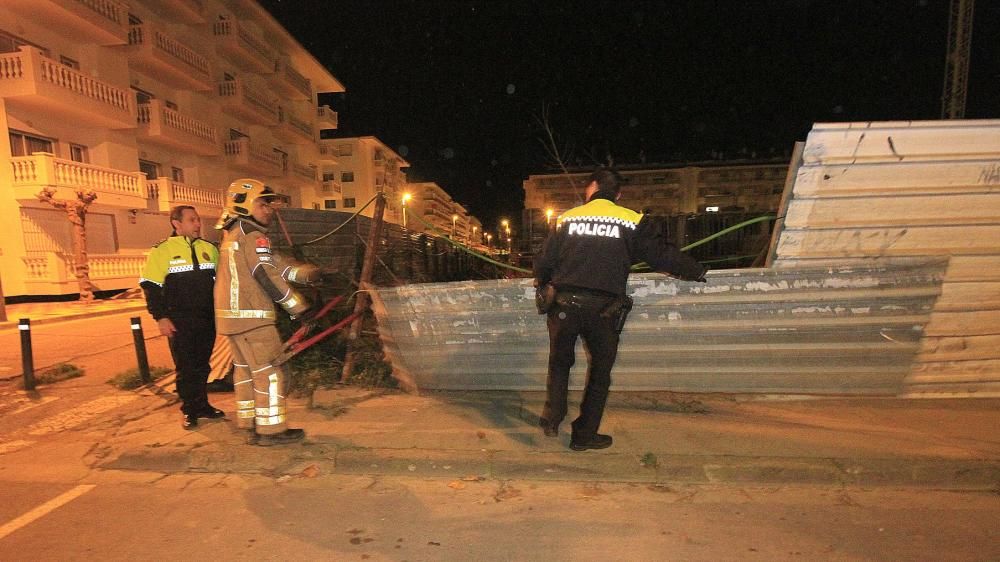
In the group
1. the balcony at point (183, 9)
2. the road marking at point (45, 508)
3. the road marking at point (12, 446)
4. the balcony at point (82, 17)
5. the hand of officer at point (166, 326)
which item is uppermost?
the balcony at point (183, 9)

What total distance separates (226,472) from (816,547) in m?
3.77

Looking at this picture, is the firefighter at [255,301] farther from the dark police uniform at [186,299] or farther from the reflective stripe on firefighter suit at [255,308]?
the dark police uniform at [186,299]

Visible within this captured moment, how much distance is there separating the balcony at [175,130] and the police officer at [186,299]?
64.9ft

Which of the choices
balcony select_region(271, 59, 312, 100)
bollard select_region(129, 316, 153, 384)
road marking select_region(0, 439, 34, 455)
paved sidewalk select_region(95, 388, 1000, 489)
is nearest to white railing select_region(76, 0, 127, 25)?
balcony select_region(271, 59, 312, 100)

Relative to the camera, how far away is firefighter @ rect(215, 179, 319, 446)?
149 inches

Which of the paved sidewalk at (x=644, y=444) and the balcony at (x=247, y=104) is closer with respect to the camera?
the paved sidewalk at (x=644, y=444)

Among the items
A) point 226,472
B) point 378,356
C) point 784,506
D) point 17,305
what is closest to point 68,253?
point 17,305

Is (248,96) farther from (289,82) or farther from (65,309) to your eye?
(65,309)

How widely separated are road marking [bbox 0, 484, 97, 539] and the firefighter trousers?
1.11 metres

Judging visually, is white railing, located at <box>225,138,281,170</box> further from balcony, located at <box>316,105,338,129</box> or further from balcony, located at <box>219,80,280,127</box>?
balcony, located at <box>316,105,338,129</box>

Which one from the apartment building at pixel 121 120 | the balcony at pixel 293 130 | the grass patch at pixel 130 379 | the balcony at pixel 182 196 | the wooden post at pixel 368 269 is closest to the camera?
the wooden post at pixel 368 269

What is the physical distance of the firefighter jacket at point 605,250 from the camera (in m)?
3.51

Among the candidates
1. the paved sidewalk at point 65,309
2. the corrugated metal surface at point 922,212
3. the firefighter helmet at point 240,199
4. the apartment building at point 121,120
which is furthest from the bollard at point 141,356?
the apartment building at point 121,120

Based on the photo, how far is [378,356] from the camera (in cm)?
574
